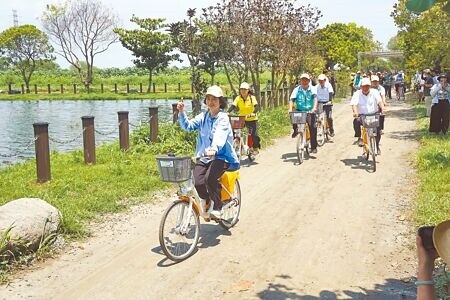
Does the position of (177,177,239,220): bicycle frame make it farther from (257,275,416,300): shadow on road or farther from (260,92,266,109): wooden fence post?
(260,92,266,109): wooden fence post

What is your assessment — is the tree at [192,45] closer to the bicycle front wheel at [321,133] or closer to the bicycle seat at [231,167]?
the bicycle front wheel at [321,133]

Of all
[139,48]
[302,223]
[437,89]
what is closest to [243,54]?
[437,89]

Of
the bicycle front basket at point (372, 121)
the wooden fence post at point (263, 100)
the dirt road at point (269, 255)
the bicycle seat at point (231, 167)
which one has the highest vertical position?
the wooden fence post at point (263, 100)

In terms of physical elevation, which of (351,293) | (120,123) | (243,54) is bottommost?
(351,293)

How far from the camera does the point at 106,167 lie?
9.95 m

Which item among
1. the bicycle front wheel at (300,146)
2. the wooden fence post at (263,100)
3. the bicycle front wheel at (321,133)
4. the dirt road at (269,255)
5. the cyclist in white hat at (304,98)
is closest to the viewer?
the dirt road at (269,255)

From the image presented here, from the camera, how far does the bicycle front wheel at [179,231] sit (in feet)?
17.6

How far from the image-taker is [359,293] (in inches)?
186

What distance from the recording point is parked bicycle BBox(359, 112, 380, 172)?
31.8 feet

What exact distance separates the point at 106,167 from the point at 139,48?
3818 centimetres

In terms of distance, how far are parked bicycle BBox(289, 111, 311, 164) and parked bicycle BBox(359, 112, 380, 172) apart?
45.5 inches

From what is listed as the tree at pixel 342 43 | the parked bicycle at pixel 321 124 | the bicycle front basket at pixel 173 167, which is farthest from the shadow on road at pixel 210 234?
the tree at pixel 342 43

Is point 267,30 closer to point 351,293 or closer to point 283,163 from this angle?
point 283,163

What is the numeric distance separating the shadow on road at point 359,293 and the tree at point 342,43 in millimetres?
32469
